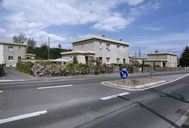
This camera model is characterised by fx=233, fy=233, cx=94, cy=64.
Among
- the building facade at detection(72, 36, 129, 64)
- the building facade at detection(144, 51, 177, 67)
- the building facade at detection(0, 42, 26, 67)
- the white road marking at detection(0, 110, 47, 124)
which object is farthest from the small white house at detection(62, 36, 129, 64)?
the white road marking at detection(0, 110, 47, 124)

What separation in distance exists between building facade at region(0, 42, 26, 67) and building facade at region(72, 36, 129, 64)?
14.9 m

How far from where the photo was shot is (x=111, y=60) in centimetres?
5544

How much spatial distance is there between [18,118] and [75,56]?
4333cm

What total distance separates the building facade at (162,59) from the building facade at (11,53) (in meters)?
51.2

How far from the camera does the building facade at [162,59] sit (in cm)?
9319

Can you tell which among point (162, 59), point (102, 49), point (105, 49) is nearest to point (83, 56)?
point (102, 49)

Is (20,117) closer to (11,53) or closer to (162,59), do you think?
(11,53)

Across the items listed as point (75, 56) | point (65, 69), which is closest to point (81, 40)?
point (75, 56)

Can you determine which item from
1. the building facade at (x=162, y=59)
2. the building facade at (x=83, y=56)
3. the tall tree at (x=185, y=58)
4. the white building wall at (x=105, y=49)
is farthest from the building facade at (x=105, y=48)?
the tall tree at (x=185, y=58)

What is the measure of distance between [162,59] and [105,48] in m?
48.2

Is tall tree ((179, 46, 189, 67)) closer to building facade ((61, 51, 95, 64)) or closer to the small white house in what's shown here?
the small white house

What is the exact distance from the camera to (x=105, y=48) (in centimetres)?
5397

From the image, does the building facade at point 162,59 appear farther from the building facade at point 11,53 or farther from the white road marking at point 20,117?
the white road marking at point 20,117

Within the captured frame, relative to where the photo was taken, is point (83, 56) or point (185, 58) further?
point (185, 58)
